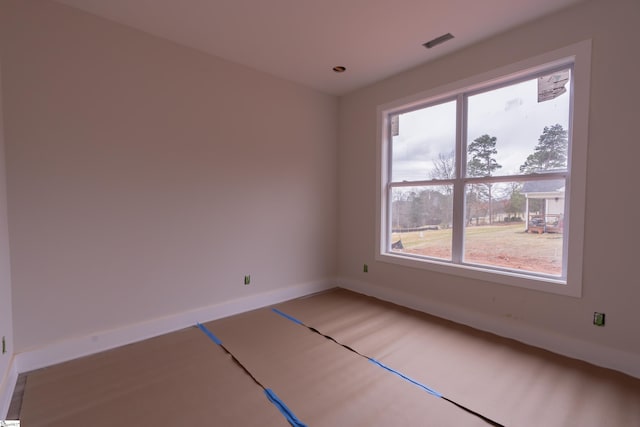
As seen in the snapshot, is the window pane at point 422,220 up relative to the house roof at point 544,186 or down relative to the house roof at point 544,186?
down

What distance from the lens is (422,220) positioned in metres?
3.48

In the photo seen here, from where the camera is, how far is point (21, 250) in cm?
214

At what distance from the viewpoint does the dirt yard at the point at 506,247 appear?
2.52 meters

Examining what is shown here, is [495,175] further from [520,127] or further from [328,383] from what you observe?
[328,383]

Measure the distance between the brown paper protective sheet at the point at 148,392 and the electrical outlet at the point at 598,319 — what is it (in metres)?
2.42

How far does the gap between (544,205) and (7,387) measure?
4.21 metres

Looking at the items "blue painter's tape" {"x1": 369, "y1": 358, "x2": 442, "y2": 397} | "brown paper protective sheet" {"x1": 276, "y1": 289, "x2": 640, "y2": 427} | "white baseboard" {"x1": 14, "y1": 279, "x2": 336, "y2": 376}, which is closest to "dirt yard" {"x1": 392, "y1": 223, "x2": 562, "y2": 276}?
"brown paper protective sheet" {"x1": 276, "y1": 289, "x2": 640, "y2": 427}

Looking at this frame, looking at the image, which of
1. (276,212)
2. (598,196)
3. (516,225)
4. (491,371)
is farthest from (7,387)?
(598,196)

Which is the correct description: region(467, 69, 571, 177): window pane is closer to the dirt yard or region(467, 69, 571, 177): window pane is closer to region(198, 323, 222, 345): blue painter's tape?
the dirt yard

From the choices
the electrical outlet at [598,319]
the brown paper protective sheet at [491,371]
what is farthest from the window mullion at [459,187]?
the electrical outlet at [598,319]

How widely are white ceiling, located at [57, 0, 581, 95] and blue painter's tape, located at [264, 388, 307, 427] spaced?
112 inches

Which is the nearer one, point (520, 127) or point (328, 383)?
point (328, 383)

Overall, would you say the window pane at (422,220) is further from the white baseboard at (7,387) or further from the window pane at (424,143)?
the white baseboard at (7,387)

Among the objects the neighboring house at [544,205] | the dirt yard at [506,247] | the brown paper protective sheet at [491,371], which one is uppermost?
the neighboring house at [544,205]
